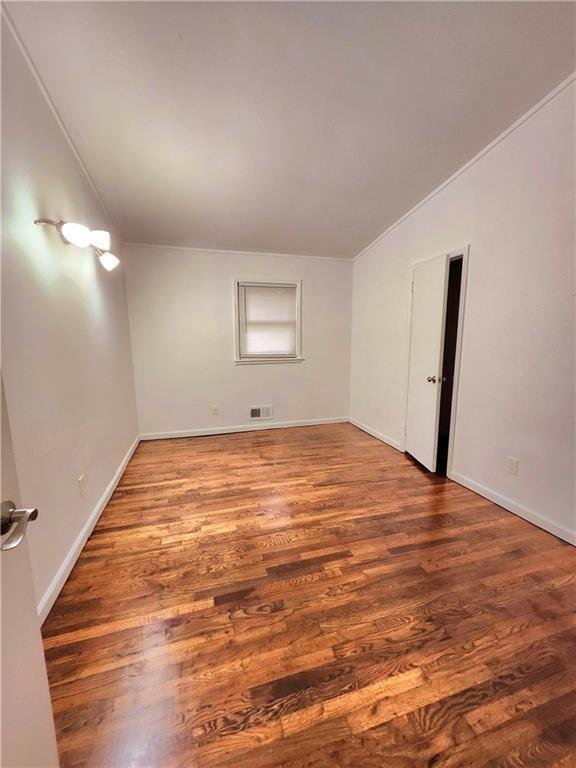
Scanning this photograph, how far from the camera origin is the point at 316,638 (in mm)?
1259

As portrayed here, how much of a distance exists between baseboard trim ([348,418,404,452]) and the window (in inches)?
52.4

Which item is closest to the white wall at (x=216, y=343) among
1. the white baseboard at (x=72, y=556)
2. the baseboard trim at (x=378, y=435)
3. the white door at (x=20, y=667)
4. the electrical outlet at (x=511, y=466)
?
the baseboard trim at (x=378, y=435)

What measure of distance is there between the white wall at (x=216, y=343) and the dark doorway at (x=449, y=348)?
152cm

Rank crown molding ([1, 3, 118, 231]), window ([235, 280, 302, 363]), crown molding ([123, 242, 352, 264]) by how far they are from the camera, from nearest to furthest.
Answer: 1. crown molding ([1, 3, 118, 231])
2. crown molding ([123, 242, 352, 264])
3. window ([235, 280, 302, 363])

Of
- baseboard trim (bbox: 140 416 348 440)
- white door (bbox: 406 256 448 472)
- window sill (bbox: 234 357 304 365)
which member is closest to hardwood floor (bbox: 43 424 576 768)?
white door (bbox: 406 256 448 472)

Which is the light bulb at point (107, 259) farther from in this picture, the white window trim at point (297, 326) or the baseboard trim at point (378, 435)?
the baseboard trim at point (378, 435)

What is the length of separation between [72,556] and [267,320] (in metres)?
3.31

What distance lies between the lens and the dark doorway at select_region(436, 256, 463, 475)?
2869 millimetres

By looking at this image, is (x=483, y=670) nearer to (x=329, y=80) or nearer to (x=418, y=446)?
(x=418, y=446)

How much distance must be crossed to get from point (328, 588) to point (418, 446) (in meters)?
1.93

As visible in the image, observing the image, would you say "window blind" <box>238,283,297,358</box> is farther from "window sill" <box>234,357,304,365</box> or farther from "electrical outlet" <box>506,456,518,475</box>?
"electrical outlet" <box>506,456,518,475</box>

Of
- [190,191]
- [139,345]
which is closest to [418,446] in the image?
[190,191]

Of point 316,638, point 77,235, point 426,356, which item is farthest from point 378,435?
point 77,235

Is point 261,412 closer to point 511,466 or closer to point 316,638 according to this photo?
point 511,466
